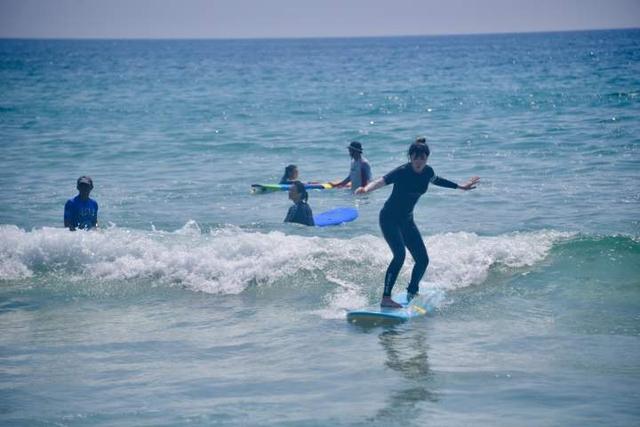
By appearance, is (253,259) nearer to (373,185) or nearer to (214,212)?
(373,185)

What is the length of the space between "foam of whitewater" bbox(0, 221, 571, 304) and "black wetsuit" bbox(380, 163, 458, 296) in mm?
1271

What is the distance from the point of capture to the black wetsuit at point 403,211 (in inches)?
339

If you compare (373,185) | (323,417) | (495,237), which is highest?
(373,185)

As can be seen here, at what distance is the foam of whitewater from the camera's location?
10688 mm

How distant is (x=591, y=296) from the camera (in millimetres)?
9781

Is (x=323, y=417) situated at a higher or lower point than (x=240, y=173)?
lower

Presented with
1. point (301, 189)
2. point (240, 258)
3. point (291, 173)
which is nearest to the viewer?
point (240, 258)

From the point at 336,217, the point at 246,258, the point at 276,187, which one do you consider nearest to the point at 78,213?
the point at 246,258

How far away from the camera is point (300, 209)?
13227 millimetres

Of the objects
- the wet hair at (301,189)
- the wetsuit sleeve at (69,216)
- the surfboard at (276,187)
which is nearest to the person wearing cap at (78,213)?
the wetsuit sleeve at (69,216)

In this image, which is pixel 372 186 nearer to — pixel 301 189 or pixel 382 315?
pixel 382 315

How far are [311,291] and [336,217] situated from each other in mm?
3909

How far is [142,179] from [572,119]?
14856 millimetres

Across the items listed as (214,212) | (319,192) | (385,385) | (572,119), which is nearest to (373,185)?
(385,385)
